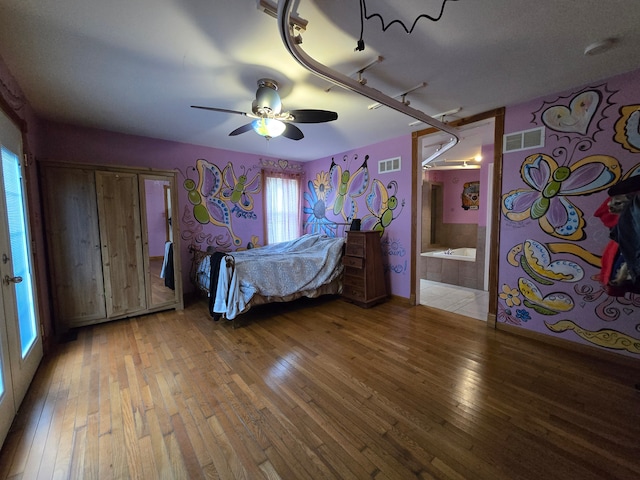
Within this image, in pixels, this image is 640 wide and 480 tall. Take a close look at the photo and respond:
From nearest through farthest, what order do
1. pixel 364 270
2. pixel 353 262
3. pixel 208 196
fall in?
pixel 364 270
pixel 353 262
pixel 208 196

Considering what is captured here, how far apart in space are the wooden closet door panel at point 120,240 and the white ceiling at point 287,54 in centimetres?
79

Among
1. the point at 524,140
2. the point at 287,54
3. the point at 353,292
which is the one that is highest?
the point at 287,54

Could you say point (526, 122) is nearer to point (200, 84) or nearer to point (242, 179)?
point (200, 84)

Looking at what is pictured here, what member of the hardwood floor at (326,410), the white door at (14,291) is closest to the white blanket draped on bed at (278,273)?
the hardwood floor at (326,410)

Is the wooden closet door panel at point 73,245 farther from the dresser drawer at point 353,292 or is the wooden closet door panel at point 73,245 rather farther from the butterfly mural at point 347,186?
the butterfly mural at point 347,186

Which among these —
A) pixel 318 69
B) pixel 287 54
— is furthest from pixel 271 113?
pixel 318 69

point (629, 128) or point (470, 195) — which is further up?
point (629, 128)

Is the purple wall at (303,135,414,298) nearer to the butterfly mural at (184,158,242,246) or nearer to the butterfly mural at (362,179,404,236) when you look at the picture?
the butterfly mural at (362,179,404,236)

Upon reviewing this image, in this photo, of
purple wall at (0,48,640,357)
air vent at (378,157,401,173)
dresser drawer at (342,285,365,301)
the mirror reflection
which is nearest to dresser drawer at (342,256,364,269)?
dresser drawer at (342,285,365,301)

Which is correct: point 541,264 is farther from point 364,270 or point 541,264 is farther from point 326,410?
point 326,410

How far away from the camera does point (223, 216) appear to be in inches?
172

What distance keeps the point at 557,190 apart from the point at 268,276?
3149mm

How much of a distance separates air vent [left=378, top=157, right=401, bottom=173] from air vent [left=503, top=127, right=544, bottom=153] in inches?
52.1

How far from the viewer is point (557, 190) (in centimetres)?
245
